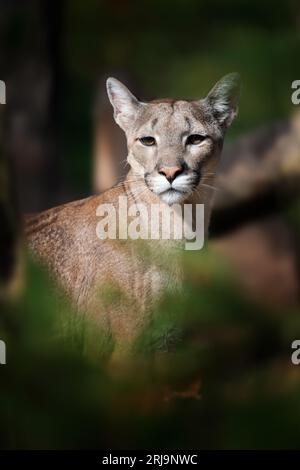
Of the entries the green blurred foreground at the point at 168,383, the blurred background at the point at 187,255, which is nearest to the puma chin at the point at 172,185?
the blurred background at the point at 187,255

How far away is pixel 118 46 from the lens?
11.6 meters

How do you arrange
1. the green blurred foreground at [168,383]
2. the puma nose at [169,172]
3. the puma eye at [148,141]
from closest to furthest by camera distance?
1. the green blurred foreground at [168,383]
2. the puma nose at [169,172]
3. the puma eye at [148,141]

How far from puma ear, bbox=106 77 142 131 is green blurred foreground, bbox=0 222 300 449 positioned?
221 cm

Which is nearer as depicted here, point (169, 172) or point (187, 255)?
point (187, 255)

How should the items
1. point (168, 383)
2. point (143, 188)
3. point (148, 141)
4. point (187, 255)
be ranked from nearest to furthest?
point (168, 383), point (187, 255), point (148, 141), point (143, 188)

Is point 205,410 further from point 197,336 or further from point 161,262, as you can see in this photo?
point 161,262

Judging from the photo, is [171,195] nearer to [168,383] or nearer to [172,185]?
[172,185]

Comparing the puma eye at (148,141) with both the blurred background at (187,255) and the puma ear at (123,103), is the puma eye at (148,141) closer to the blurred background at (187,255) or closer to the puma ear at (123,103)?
the puma ear at (123,103)

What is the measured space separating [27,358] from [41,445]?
102mm

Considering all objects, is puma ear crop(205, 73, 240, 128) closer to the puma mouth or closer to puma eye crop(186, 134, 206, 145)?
puma eye crop(186, 134, 206, 145)

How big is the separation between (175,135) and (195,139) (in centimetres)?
12

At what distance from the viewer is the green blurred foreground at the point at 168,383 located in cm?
107

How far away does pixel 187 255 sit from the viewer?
1.43m

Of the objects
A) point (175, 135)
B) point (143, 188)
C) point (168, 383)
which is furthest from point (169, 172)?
point (168, 383)
